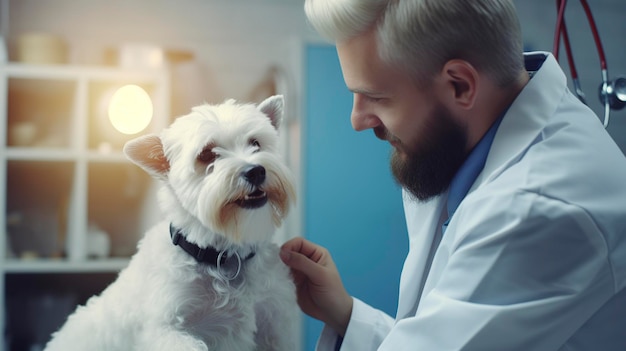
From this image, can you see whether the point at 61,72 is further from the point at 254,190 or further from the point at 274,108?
the point at 254,190

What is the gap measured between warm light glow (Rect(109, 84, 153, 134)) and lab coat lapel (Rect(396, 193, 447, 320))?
135cm

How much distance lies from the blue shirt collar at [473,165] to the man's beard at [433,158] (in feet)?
0.08

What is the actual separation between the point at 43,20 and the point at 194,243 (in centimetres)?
235

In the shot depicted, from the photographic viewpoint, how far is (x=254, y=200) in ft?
3.26

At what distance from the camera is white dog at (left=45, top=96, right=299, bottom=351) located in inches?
35.6

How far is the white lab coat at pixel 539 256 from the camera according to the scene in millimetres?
739

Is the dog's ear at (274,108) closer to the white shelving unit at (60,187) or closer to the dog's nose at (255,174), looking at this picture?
the dog's nose at (255,174)

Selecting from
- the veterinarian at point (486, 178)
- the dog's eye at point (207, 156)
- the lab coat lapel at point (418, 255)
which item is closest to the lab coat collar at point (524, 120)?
the veterinarian at point (486, 178)

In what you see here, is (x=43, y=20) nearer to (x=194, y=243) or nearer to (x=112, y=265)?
(x=112, y=265)

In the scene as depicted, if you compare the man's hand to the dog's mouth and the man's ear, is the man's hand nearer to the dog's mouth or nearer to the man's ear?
the dog's mouth

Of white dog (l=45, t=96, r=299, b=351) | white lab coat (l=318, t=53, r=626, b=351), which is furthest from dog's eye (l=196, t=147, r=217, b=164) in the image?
white lab coat (l=318, t=53, r=626, b=351)

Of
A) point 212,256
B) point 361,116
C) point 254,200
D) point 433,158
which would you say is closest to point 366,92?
point 361,116

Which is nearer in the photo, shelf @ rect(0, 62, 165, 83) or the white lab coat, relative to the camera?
the white lab coat

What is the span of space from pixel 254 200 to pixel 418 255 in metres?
0.32
